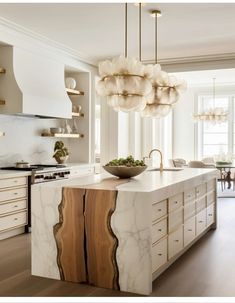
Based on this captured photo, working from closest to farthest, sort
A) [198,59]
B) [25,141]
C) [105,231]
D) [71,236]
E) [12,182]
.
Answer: [105,231] < [71,236] < [12,182] < [25,141] < [198,59]

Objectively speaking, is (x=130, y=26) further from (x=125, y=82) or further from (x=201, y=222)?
(x=201, y=222)

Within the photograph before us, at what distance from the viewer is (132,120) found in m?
8.81

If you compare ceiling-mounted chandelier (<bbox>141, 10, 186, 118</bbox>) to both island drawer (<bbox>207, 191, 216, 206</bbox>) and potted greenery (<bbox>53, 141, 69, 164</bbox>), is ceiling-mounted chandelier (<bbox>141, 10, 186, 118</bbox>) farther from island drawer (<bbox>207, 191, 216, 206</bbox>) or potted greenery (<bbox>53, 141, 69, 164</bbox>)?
potted greenery (<bbox>53, 141, 69, 164</bbox>)

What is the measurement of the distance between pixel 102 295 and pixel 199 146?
9089 mm

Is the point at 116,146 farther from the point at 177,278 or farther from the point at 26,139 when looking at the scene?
the point at 177,278

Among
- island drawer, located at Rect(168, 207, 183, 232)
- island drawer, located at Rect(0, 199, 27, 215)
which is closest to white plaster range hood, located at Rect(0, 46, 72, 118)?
island drawer, located at Rect(0, 199, 27, 215)

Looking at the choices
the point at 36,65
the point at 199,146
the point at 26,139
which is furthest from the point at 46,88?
the point at 199,146

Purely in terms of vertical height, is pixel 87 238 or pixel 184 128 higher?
pixel 184 128

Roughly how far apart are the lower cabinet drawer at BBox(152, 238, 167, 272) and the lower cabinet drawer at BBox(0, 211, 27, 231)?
223 centimetres

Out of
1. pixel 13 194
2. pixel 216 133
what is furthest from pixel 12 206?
pixel 216 133

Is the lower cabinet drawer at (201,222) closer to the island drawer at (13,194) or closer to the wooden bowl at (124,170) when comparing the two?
the wooden bowl at (124,170)

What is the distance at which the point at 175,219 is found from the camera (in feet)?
12.8

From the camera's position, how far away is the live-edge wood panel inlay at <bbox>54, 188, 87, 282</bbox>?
3.34 metres

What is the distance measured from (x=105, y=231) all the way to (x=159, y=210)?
523 millimetres
